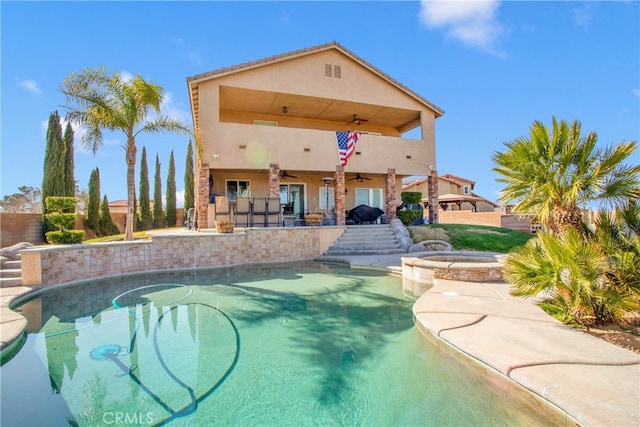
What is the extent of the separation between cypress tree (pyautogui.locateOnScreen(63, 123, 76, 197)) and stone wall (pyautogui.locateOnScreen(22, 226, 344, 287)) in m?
12.3

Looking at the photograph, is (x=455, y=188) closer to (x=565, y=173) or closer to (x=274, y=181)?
(x=274, y=181)

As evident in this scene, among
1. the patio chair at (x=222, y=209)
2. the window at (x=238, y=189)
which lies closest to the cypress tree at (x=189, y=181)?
the window at (x=238, y=189)

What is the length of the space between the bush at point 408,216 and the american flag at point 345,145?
4.18 metres

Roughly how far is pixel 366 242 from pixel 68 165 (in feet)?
59.6

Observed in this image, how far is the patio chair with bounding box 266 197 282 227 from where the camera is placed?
14398 mm

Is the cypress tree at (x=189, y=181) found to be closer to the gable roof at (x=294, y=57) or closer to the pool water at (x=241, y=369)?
the gable roof at (x=294, y=57)

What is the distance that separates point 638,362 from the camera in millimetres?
3512

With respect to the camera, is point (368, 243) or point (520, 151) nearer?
point (520, 151)

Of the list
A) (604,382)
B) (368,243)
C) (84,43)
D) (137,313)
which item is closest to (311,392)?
(604,382)

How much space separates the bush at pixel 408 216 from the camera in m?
17.5

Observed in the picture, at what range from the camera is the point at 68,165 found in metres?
19.2

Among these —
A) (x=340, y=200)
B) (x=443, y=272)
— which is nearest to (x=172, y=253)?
(x=340, y=200)

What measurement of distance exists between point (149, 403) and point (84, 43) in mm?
13959

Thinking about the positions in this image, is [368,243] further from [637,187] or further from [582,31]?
[582,31]
